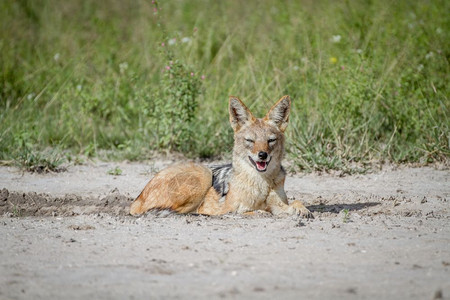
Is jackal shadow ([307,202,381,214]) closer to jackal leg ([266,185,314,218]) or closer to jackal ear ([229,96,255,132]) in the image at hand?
jackal leg ([266,185,314,218])

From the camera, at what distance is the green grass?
27.8 feet

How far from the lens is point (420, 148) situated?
8.20m

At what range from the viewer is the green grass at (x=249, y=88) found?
8.48m

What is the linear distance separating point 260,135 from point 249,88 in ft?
11.2

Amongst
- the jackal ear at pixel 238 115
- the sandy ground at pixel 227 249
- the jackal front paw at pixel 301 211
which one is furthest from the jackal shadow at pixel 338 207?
the jackal ear at pixel 238 115

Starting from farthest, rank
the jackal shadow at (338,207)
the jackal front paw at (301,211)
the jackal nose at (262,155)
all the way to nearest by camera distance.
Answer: the jackal shadow at (338,207), the jackal nose at (262,155), the jackal front paw at (301,211)

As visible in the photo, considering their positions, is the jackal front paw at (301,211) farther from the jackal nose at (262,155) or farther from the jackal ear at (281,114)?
the jackal ear at (281,114)

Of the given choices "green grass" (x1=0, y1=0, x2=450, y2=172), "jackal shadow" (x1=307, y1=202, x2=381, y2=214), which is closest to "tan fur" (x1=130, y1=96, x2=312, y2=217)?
"jackal shadow" (x1=307, y1=202, x2=381, y2=214)

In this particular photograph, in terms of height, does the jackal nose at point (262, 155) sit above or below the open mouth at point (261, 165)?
above

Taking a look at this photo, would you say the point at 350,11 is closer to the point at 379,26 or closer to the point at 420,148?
the point at 379,26

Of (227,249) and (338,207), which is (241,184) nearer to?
(338,207)

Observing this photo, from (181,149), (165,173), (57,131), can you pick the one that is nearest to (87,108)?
(57,131)

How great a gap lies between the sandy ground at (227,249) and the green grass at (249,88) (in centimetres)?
136

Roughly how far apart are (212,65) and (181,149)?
2148 mm
